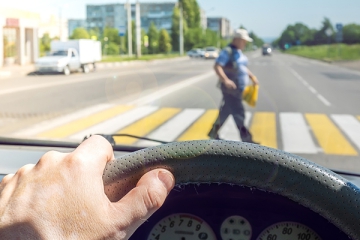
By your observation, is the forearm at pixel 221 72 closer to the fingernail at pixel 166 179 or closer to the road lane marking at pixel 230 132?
the road lane marking at pixel 230 132

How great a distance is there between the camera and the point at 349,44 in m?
45.0

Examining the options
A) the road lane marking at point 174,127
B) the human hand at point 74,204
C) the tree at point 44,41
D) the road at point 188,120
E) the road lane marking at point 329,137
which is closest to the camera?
the human hand at point 74,204

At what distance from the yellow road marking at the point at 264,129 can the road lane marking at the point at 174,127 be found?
3.39ft

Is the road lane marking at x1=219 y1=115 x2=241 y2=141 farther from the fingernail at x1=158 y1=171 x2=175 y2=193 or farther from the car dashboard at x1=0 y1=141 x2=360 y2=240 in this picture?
the fingernail at x1=158 y1=171 x2=175 y2=193

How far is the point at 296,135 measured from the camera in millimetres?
7609

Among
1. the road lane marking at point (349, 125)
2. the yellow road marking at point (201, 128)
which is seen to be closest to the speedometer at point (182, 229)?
the yellow road marking at point (201, 128)

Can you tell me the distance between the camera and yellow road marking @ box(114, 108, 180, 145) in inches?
317

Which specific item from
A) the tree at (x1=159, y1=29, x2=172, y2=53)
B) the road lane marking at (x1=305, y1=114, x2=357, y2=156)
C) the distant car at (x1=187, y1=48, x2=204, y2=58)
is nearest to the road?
the road lane marking at (x1=305, y1=114, x2=357, y2=156)

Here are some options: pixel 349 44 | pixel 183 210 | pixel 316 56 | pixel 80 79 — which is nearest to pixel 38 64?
pixel 80 79

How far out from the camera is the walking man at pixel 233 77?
6816mm

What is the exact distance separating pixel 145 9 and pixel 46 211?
16510 millimetres

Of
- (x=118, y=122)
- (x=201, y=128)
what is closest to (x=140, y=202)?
(x=201, y=128)

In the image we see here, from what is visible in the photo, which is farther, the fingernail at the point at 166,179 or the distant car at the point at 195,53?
the distant car at the point at 195,53

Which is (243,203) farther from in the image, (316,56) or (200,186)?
(316,56)
